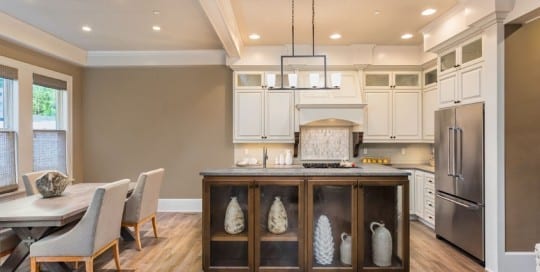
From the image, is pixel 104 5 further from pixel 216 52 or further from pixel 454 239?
pixel 454 239

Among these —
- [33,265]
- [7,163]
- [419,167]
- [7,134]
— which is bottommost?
[33,265]

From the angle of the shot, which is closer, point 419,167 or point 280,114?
point 419,167

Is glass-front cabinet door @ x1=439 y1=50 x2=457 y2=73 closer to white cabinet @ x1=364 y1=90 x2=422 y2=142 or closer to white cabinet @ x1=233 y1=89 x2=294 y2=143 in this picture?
white cabinet @ x1=364 y1=90 x2=422 y2=142

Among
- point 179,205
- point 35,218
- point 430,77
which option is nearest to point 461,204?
point 430,77

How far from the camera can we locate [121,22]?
4.59 m

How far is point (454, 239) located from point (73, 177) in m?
6.07

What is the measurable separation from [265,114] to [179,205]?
91.8 inches

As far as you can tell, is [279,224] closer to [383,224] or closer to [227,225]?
[227,225]

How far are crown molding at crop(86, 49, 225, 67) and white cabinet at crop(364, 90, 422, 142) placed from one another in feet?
9.15

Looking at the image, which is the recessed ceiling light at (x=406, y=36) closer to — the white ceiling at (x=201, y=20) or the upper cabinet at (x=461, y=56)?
the white ceiling at (x=201, y=20)

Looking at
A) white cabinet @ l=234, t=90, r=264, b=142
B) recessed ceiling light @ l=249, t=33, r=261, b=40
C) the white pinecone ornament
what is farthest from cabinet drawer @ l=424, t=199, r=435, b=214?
recessed ceiling light @ l=249, t=33, r=261, b=40

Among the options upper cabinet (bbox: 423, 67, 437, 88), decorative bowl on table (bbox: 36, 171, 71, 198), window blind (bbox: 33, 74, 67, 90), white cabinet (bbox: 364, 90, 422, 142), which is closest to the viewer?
decorative bowl on table (bbox: 36, 171, 71, 198)

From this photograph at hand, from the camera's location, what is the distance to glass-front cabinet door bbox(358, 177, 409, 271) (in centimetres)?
321

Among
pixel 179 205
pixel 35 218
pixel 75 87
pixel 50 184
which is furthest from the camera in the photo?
pixel 179 205
